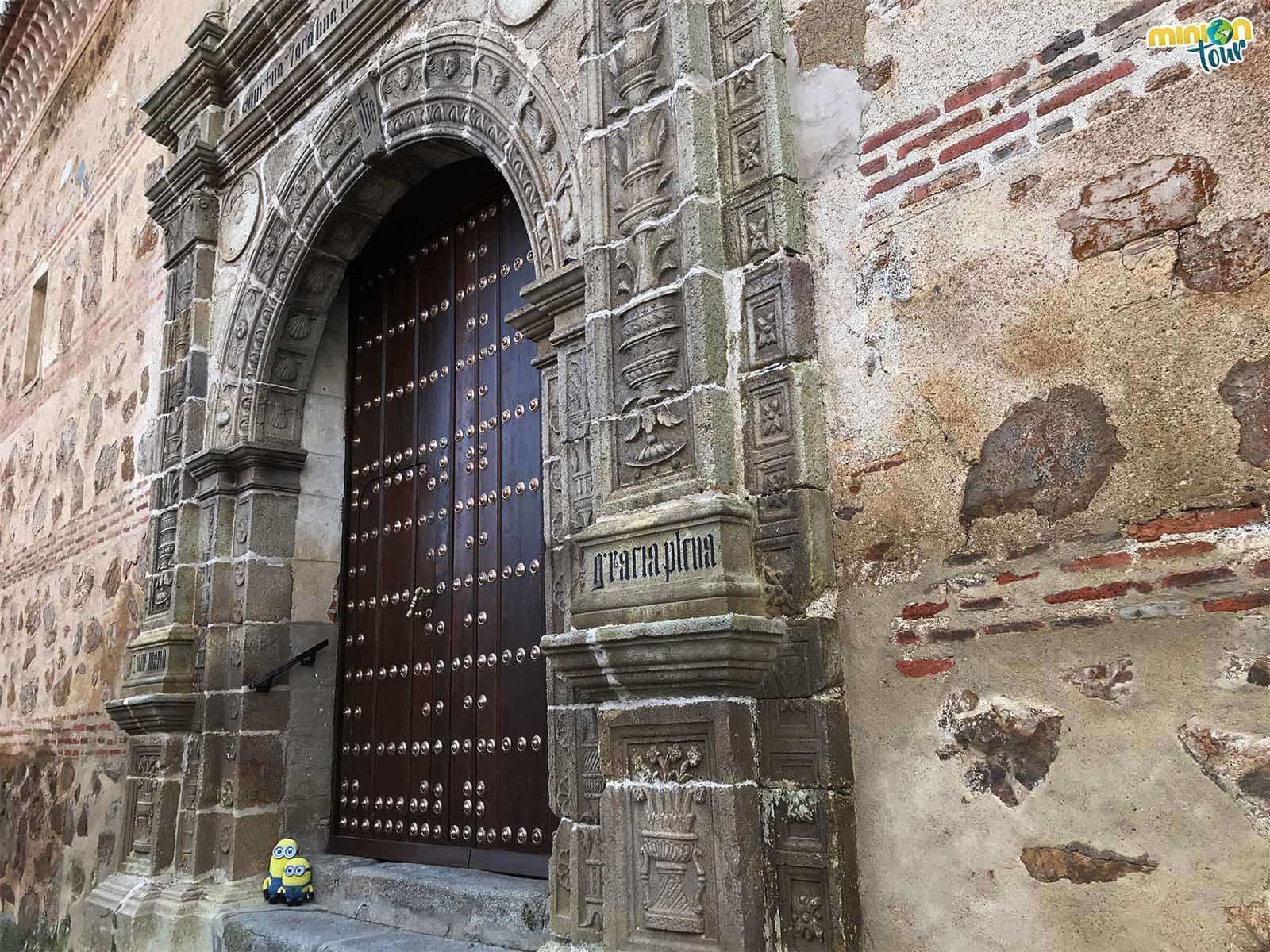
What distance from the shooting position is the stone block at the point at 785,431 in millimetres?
2629

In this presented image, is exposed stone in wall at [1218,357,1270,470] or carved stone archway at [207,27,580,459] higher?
carved stone archway at [207,27,580,459]

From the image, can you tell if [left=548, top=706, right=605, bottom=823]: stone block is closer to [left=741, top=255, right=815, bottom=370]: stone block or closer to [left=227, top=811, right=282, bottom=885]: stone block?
[left=741, top=255, right=815, bottom=370]: stone block

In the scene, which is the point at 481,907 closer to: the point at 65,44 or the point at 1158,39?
the point at 1158,39

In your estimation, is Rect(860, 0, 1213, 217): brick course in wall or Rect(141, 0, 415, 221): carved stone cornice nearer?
Rect(860, 0, 1213, 217): brick course in wall

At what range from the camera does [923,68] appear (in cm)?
262

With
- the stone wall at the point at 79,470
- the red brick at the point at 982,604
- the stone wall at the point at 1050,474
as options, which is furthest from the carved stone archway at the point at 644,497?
the stone wall at the point at 79,470

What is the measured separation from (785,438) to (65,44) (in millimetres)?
8165

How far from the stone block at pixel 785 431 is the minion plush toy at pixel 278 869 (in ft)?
9.34

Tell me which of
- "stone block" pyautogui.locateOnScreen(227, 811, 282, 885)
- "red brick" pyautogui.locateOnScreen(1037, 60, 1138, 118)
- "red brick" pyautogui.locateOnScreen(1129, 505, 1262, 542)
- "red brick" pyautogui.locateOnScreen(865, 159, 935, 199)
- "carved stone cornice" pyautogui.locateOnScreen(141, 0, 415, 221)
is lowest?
"stone block" pyautogui.locateOnScreen(227, 811, 282, 885)

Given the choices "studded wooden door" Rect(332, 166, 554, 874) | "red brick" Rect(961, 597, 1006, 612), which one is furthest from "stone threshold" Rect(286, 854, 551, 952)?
"red brick" Rect(961, 597, 1006, 612)

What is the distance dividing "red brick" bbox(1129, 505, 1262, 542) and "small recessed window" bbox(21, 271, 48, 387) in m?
8.18

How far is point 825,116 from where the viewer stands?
2799 millimetres

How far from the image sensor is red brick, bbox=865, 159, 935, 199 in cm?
258

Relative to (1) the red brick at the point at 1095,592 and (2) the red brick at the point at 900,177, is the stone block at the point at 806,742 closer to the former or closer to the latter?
(1) the red brick at the point at 1095,592
